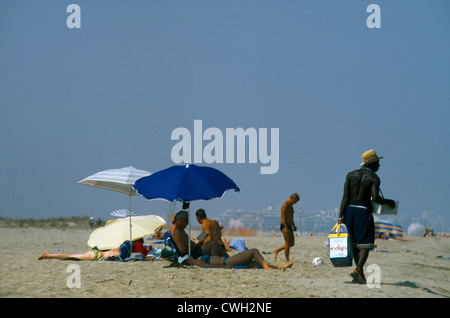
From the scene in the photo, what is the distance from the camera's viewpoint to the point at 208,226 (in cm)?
1164

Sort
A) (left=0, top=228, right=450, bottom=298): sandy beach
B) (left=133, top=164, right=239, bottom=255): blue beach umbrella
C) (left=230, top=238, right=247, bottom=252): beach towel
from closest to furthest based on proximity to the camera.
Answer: (left=0, top=228, right=450, bottom=298): sandy beach < (left=133, top=164, right=239, bottom=255): blue beach umbrella < (left=230, top=238, right=247, bottom=252): beach towel

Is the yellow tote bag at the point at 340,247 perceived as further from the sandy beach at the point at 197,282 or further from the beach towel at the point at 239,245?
the beach towel at the point at 239,245

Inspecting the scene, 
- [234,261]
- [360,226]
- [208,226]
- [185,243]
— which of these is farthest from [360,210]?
[185,243]

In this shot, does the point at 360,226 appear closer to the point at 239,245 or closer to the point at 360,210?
the point at 360,210

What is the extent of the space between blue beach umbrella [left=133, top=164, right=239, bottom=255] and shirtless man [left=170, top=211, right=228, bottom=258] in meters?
0.44

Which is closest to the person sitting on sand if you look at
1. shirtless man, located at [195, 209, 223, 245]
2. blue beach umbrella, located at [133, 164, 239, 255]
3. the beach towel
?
shirtless man, located at [195, 209, 223, 245]

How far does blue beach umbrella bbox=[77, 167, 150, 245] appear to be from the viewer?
43.6 ft

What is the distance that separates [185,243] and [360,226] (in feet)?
13.3

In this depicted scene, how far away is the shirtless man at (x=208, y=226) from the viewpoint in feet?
38.2

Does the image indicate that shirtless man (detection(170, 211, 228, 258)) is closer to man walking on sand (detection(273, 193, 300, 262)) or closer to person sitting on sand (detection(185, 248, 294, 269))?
person sitting on sand (detection(185, 248, 294, 269))

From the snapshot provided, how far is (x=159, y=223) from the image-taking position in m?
14.8

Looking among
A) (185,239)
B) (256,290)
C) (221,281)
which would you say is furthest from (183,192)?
(256,290)

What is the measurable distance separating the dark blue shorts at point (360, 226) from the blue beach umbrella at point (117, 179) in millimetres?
5942
